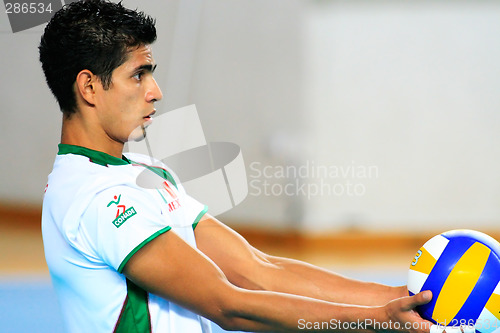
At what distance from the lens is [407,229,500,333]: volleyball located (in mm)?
1494

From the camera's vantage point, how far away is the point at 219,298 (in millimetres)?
1389

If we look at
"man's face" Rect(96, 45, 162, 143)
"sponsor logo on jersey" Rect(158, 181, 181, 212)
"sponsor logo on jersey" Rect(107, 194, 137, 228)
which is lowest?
"sponsor logo on jersey" Rect(158, 181, 181, 212)

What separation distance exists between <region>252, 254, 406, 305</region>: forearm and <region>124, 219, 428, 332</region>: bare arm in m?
0.37

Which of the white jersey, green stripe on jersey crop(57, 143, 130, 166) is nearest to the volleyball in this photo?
the white jersey

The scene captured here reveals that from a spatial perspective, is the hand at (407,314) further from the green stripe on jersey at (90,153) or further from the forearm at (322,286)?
the green stripe on jersey at (90,153)

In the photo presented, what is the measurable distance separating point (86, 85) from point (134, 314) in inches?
21.2

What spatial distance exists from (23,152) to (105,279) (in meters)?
4.77

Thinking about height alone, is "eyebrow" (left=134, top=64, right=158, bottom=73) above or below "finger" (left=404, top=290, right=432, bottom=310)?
above

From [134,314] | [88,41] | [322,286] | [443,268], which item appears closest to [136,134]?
[88,41]

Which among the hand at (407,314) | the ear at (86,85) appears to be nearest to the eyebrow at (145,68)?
the ear at (86,85)

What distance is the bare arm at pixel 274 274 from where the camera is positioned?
1746 mm

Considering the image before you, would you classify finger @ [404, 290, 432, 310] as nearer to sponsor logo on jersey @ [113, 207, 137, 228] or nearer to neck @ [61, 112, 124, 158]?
sponsor logo on jersey @ [113, 207, 137, 228]

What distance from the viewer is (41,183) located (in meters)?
5.82

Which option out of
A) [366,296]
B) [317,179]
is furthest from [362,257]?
[366,296]
